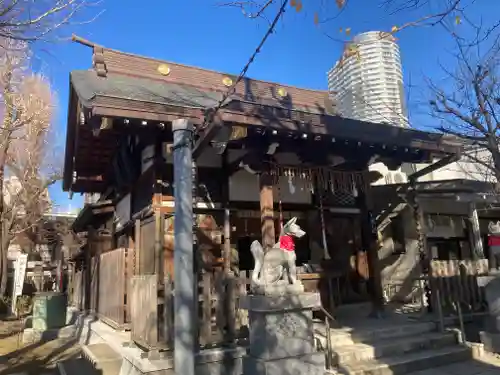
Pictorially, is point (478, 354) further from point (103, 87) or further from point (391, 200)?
point (103, 87)

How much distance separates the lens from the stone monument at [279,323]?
6.01 meters

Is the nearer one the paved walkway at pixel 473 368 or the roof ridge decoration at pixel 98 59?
the paved walkway at pixel 473 368

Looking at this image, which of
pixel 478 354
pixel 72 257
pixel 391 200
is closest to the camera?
pixel 478 354

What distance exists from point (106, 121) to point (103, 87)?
2992 mm

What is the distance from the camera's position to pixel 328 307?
31.1ft

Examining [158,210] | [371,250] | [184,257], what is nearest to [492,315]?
[371,250]

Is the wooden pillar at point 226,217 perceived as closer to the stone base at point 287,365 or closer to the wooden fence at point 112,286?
the wooden fence at point 112,286

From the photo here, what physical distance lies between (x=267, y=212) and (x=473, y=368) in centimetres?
477

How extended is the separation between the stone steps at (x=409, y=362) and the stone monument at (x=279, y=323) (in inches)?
40.6

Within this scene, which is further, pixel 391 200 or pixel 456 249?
pixel 456 249

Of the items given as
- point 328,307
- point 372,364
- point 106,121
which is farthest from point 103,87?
point 372,364

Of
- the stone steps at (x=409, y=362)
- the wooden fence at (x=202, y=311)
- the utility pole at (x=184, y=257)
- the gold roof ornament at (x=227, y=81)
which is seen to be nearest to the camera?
the utility pole at (x=184, y=257)

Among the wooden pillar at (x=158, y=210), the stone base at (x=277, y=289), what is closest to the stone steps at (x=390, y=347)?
the stone base at (x=277, y=289)

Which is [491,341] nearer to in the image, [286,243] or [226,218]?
[286,243]
